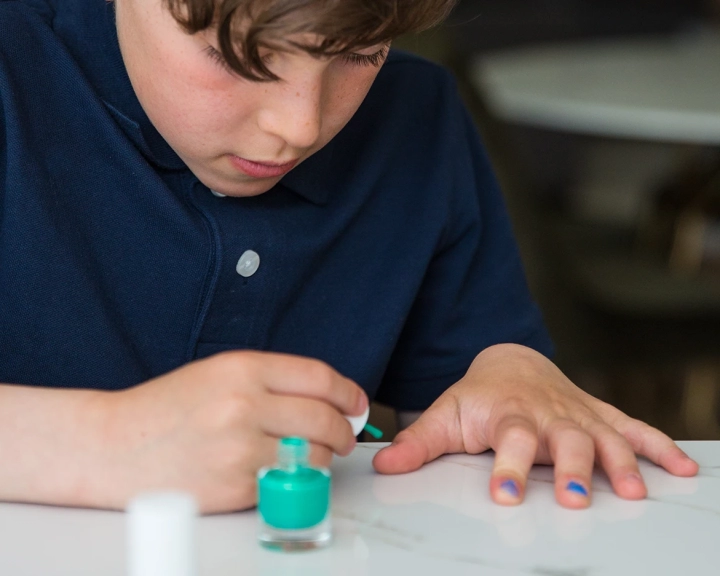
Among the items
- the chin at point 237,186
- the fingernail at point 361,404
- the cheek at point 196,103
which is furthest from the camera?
the chin at point 237,186

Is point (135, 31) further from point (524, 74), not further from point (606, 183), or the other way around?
point (606, 183)

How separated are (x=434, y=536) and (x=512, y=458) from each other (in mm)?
131

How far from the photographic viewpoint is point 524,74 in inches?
97.3

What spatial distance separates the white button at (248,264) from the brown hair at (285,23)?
26 cm

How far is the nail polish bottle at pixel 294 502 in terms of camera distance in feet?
2.02

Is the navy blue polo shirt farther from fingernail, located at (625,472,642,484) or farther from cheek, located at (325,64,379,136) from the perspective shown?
fingernail, located at (625,472,642,484)

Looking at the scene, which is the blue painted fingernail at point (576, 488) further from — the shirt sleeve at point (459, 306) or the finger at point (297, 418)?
the shirt sleeve at point (459, 306)

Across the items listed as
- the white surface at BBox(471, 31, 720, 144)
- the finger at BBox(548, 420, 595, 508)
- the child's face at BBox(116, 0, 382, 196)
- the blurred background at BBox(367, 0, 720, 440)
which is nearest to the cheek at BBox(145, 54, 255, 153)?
the child's face at BBox(116, 0, 382, 196)

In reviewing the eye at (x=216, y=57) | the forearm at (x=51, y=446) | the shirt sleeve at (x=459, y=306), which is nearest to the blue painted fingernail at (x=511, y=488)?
the forearm at (x=51, y=446)

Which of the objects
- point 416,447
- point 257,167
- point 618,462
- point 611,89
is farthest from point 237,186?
point 611,89

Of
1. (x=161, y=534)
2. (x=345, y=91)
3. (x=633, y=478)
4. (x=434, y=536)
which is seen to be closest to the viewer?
(x=161, y=534)

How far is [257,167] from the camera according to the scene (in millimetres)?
903

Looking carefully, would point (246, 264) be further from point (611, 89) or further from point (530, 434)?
point (611, 89)

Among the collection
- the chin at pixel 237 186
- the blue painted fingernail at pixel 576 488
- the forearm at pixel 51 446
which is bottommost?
the blue painted fingernail at pixel 576 488
